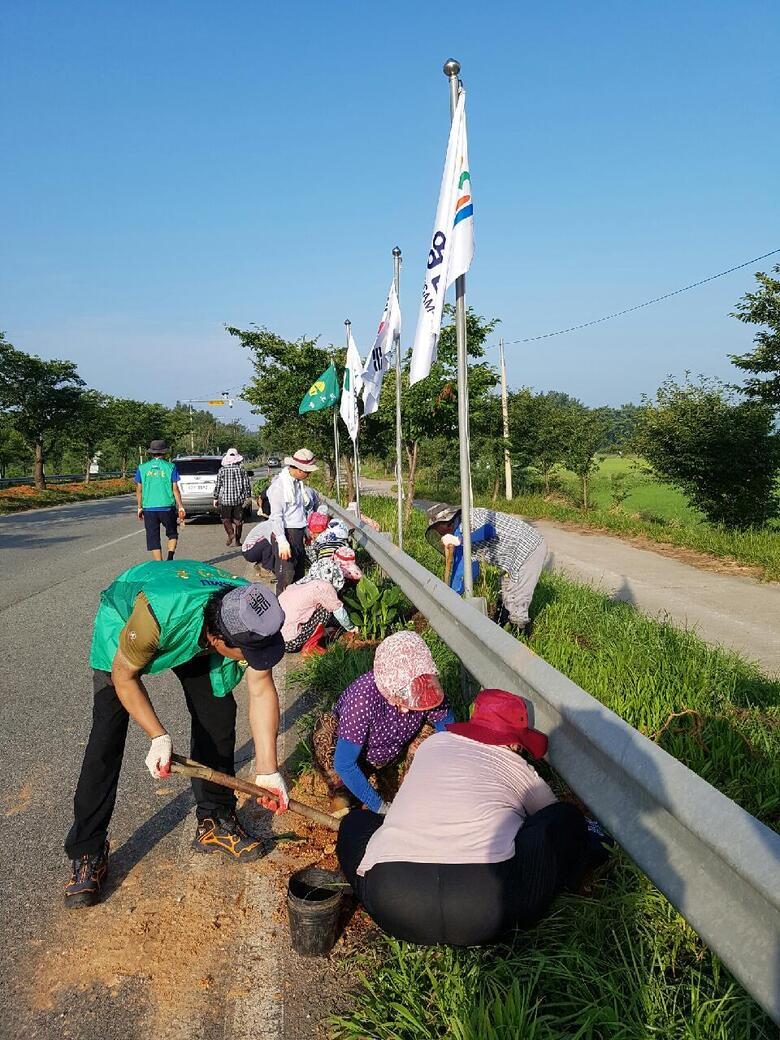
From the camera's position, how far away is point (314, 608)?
5988mm

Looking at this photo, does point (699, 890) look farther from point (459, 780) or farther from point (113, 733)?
point (113, 733)

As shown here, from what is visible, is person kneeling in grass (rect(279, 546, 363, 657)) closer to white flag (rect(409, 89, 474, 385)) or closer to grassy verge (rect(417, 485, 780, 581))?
white flag (rect(409, 89, 474, 385))

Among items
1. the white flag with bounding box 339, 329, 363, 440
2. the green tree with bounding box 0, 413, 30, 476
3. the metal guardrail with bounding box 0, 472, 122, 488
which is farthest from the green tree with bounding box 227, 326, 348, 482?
the green tree with bounding box 0, 413, 30, 476

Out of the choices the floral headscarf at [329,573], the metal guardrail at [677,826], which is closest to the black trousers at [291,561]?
the floral headscarf at [329,573]

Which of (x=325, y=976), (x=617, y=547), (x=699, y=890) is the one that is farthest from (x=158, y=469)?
(x=699, y=890)

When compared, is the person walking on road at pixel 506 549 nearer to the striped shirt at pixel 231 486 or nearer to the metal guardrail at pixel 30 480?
the striped shirt at pixel 231 486

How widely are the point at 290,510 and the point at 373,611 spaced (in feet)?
8.05

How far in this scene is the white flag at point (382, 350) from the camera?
848 centimetres

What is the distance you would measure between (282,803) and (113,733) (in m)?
0.78

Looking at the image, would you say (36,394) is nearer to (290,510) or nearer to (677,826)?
(290,510)

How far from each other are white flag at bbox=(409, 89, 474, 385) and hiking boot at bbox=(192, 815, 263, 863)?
3.27 m

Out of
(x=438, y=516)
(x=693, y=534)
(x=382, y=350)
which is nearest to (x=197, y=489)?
(x=382, y=350)

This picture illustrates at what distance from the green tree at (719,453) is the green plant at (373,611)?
901cm

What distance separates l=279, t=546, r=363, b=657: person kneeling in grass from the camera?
590 cm
